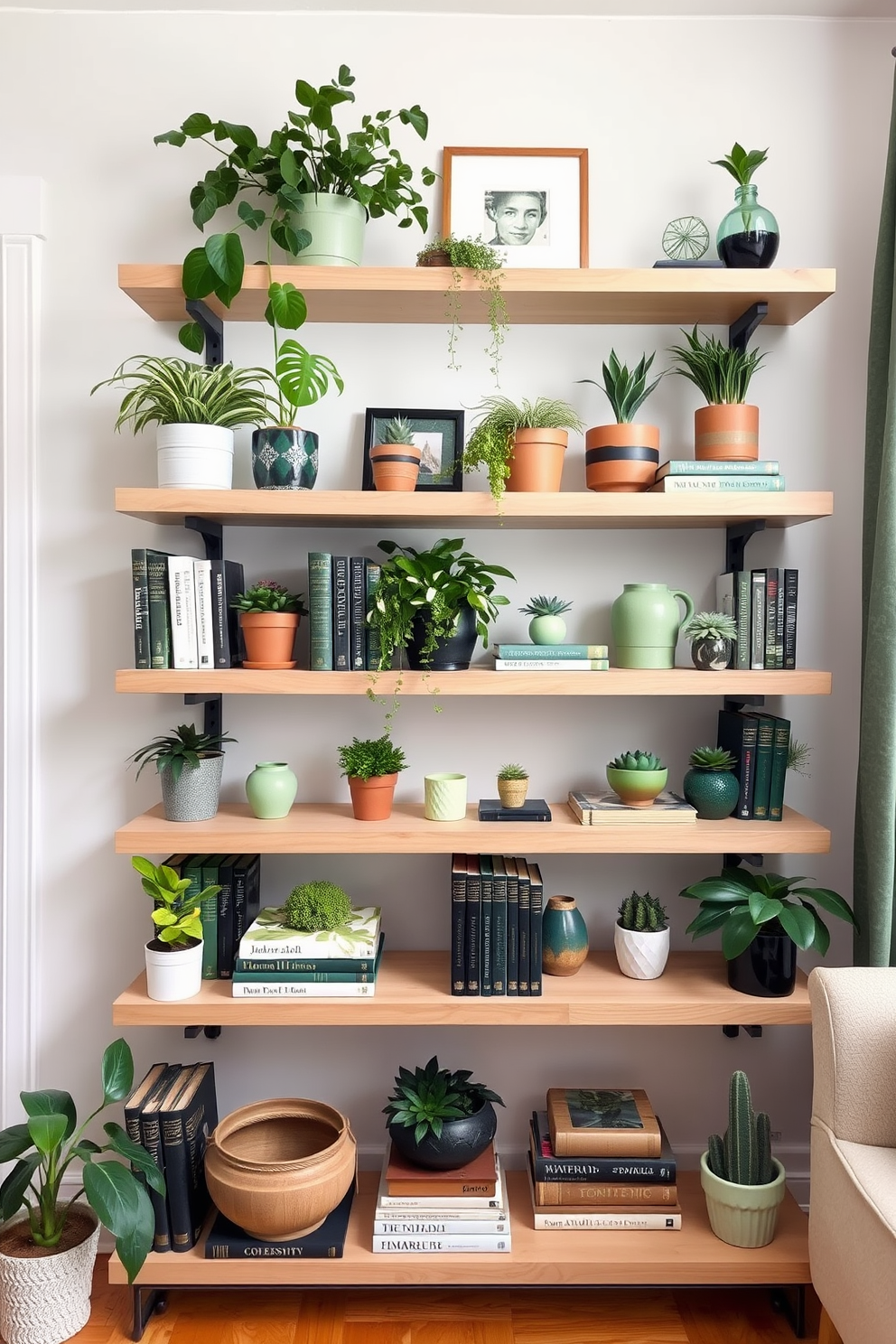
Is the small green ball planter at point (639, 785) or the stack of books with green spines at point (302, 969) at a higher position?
the small green ball planter at point (639, 785)

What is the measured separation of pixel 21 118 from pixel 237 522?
101 cm

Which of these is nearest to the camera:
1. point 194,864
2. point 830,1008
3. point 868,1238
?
point 868,1238

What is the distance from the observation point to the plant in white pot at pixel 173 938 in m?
1.80

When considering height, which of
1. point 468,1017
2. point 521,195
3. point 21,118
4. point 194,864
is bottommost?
point 468,1017

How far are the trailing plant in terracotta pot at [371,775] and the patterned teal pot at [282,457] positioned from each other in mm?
550

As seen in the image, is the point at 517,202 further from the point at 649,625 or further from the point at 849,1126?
the point at 849,1126

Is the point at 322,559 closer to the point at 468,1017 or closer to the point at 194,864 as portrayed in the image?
the point at 194,864

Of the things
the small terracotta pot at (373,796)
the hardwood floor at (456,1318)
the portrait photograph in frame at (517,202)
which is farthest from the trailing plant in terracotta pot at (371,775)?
the portrait photograph in frame at (517,202)

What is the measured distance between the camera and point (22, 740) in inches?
81.8

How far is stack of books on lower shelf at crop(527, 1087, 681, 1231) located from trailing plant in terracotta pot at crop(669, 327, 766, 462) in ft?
4.55

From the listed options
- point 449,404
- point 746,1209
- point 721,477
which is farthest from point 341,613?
point 746,1209

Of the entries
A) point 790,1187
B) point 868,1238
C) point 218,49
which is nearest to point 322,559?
point 218,49

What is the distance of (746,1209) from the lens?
1773mm

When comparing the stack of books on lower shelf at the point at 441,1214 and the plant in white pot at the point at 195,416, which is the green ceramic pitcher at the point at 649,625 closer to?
the plant in white pot at the point at 195,416
